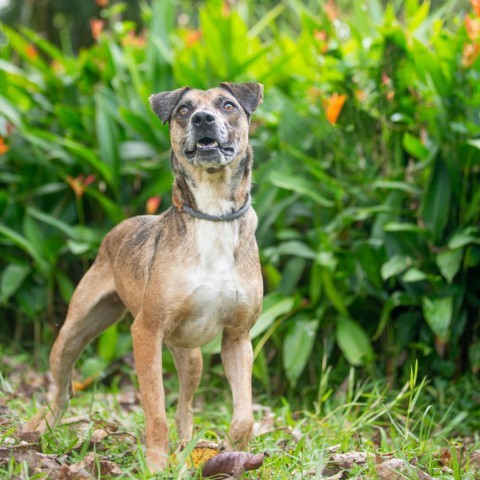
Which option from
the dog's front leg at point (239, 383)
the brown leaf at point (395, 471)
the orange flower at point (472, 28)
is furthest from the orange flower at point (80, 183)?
the brown leaf at point (395, 471)

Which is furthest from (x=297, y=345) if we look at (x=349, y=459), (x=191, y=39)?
(x=191, y=39)

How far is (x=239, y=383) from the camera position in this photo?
405 cm

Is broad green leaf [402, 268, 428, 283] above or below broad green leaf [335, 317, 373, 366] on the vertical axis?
above

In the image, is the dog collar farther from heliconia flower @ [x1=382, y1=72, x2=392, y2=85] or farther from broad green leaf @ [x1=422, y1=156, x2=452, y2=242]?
heliconia flower @ [x1=382, y1=72, x2=392, y2=85]

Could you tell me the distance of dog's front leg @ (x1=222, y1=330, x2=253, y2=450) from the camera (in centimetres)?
384

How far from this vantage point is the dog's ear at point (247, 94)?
165 inches

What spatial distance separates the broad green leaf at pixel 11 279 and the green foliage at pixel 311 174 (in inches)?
0.7

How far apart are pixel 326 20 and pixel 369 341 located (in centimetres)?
281

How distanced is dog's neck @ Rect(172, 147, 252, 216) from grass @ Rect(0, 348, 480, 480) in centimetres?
110

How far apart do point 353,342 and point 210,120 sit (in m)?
2.92

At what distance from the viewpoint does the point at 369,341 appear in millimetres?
6266

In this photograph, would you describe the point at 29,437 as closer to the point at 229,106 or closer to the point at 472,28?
the point at 229,106

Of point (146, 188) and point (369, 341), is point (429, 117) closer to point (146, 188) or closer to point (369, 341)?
point (369, 341)

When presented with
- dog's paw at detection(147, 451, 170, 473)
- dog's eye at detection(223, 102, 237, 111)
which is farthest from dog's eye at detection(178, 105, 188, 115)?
dog's paw at detection(147, 451, 170, 473)
